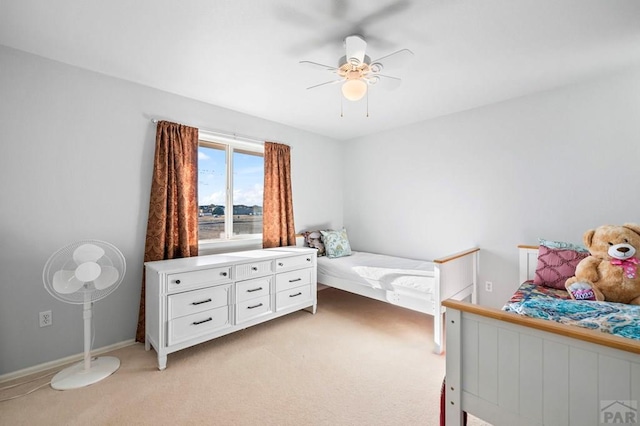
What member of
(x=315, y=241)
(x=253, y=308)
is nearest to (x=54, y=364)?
(x=253, y=308)

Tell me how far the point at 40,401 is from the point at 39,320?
0.64 meters

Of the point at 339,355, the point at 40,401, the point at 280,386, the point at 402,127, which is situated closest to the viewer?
the point at 40,401

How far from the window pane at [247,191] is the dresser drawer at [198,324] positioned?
1140 millimetres

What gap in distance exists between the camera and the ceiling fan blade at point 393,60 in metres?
1.80

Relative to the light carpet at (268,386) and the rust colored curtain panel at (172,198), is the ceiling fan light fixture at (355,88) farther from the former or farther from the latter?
the light carpet at (268,386)

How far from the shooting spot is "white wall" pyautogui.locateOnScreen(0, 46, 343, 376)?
2023 millimetres

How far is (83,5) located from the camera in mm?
1590

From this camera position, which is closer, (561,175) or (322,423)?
(322,423)

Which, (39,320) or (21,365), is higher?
(39,320)

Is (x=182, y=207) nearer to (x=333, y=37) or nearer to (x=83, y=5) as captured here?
(x=83, y=5)

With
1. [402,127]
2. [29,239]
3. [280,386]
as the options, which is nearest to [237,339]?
[280,386]

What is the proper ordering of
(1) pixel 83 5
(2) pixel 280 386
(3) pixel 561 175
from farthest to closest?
(3) pixel 561 175 < (2) pixel 280 386 < (1) pixel 83 5

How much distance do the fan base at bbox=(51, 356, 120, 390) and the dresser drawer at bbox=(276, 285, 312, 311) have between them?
1.43 meters

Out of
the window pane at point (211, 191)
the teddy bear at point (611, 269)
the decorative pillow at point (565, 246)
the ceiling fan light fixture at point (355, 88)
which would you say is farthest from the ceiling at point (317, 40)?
the decorative pillow at point (565, 246)
